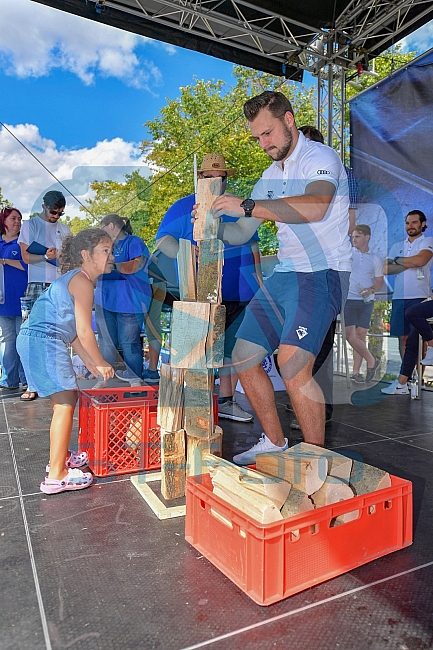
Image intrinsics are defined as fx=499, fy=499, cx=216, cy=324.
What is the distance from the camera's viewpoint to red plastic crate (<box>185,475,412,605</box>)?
1396 millimetres

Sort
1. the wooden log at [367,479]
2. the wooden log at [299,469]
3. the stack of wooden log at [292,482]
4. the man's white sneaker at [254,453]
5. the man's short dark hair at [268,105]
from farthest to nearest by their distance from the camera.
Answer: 1. the man's white sneaker at [254,453]
2. the man's short dark hair at [268,105]
3. the wooden log at [367,479]
4. the wooden log at [299,469]
5. the stack of wooden log at [292,482]

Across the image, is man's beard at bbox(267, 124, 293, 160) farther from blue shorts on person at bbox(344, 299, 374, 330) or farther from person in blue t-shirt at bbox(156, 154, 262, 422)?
blue shorts on person at bbox(344, 299, 374, 330)

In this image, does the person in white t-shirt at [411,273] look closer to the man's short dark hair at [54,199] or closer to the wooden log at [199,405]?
the man's short dark hair at [54,199]

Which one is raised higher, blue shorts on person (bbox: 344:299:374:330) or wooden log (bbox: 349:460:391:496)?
blue shorts on person (bbox: 344:299:374:330)

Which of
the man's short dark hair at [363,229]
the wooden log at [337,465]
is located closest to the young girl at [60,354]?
the wooden log at [337,465]

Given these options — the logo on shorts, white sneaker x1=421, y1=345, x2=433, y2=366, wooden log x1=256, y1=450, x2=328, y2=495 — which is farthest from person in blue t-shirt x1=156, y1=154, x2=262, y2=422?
white sneaker x1=421, y1=345, x2=433, y2=366

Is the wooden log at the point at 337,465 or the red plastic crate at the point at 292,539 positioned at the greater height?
the wooden log at the point at 337,465

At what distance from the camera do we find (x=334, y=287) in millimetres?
2418

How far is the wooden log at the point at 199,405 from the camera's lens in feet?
7.11

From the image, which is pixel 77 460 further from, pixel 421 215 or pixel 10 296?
pixel 421 215

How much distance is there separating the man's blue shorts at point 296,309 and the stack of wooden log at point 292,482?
56cm

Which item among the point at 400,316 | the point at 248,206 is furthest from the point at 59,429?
the point at 400,316

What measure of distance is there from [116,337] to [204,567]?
3240 mm

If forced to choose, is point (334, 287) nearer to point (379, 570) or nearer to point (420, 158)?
point (379, 570)
